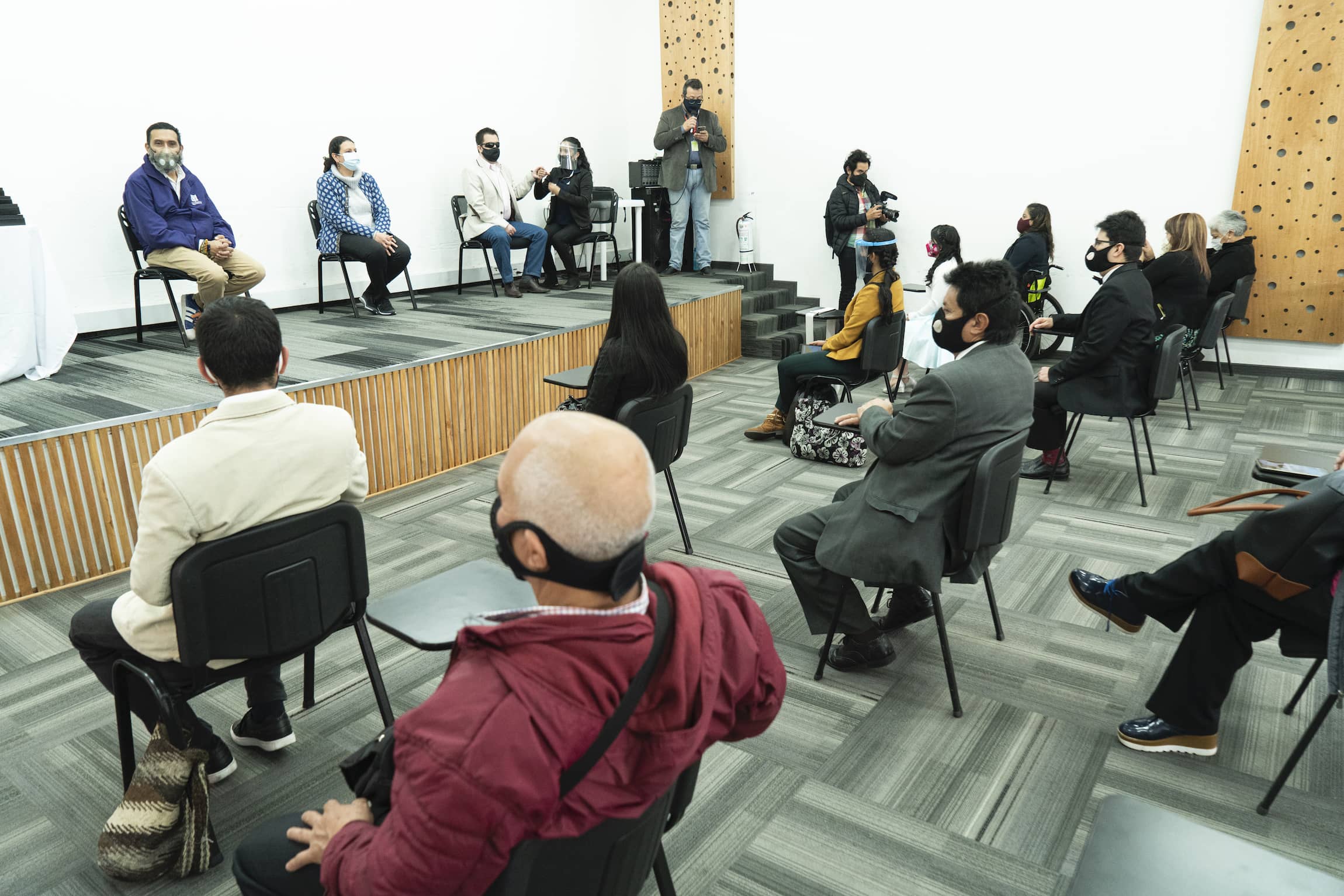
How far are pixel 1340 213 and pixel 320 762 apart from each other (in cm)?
694

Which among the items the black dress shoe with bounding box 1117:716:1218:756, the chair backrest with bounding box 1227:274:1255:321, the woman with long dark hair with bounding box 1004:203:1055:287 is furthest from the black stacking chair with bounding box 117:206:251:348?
the chair backrest with bounding box 1227:274:1255:321

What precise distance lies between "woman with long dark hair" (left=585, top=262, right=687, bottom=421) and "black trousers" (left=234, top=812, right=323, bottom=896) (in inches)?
76.9

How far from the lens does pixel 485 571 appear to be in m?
1.66

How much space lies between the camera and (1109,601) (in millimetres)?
2373

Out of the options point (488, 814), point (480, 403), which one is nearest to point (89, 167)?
point (480, 403)

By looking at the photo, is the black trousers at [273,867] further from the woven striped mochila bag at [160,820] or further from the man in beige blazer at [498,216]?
the man in beige blazer at [498,216]

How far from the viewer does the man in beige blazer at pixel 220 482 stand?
159 centimetres

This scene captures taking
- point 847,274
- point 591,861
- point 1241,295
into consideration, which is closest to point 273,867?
point 591,861

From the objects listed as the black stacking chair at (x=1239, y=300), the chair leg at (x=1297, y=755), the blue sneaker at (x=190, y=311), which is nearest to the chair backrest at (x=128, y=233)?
the blue sneaker at (x=190, y=311)

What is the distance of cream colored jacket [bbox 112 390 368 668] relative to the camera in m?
1.58

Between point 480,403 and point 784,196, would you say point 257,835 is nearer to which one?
point 480,403

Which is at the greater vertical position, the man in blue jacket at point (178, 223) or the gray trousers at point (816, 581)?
the man in blue jacket at point (178, 223)

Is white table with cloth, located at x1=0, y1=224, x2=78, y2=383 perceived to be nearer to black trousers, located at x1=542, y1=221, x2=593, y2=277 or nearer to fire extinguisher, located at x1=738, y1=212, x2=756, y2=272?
black trousers, located at x1=542, y1=221, x2=593, y2=277

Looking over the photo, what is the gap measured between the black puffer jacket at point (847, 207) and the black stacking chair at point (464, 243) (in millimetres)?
2531
